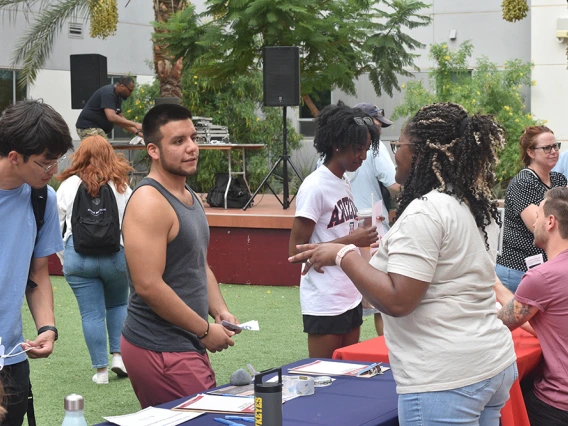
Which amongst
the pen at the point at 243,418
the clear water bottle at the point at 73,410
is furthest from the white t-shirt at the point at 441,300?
the clear water bottle at the point at 73,410

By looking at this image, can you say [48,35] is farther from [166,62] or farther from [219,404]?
[219,404]

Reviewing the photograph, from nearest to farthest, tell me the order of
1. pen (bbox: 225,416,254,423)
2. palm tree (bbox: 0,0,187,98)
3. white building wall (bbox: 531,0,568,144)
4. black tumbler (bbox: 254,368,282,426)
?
black tumbler (bbox: 254,368,282,426)
pen (bbox: 225,416,254,423)
palm tree (bbox: 0,0,187,98)
white building wall (bbox: 531,0,568,144)

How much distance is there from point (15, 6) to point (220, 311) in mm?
14935

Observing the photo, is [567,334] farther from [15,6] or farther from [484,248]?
[15,6]

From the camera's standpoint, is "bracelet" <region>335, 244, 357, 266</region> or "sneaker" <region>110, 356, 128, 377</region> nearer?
"bracelet" <region>335, 244, 357, 266</region>

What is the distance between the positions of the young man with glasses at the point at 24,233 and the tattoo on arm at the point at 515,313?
2.05 meters

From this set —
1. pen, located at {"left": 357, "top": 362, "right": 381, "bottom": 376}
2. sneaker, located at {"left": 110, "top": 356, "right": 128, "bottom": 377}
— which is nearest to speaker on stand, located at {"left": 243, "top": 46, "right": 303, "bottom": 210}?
sneaker, located at {"left": 110, "top": 356, "right": 128, "bottom": 377}

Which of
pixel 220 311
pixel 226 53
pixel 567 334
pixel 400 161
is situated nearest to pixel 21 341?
pixel 220 311

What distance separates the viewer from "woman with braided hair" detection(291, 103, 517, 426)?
2.56m

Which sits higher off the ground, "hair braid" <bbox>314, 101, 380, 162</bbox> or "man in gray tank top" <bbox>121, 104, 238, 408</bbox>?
"hair braid" <bbox>314, 101, 380, 162</bbox>

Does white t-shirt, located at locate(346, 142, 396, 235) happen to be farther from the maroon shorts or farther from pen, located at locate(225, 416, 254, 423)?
pen, located at locate(225, 416, 254, 423)

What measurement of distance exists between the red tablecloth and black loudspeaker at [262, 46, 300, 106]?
786 centimetres

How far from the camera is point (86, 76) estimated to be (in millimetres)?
15195

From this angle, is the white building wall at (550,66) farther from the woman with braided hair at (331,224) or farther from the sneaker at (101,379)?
the woman with braided hair at (331,224)
